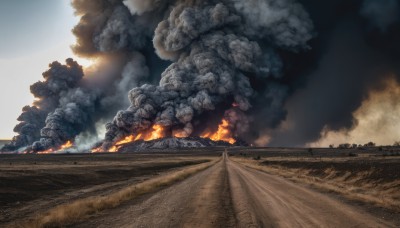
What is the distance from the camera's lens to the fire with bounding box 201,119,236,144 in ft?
617

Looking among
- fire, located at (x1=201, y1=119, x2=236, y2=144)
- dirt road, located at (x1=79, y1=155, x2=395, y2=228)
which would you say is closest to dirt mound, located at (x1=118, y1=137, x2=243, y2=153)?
fire, located at (x1=201, y1=119, x2=236, y2=144)

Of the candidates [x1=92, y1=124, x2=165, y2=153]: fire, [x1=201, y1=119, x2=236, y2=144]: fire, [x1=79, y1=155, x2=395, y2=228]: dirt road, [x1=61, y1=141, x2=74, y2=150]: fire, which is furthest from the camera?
[x1=201, y1=119, x2=236, y2=144]: fire

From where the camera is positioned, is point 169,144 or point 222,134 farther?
point 222,134

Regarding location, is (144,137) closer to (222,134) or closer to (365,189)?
(222,134)

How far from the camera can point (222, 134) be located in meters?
194

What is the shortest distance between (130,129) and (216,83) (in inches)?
2083

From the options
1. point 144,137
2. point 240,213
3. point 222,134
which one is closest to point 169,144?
point 144,137

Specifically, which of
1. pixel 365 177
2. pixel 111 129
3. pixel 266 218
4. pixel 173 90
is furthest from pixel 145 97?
pixel 266 218

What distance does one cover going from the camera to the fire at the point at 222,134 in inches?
7404

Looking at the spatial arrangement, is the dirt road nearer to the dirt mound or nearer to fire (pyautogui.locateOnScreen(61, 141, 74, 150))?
the dirt mound

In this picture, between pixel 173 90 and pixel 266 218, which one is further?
pixel 173 90

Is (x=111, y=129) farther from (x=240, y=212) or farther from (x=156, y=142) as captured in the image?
(x=240, y=212)

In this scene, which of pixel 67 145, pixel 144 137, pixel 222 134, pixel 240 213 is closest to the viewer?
pixel 240 213

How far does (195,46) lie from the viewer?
168250mm
